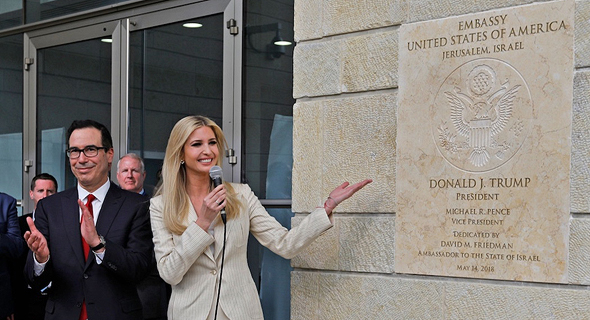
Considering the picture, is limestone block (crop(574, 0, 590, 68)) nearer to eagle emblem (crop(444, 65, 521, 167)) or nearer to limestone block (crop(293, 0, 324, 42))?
eagle emblem (crop(444, 65, 521, 167))

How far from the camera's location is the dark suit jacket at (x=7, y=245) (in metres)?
5.48

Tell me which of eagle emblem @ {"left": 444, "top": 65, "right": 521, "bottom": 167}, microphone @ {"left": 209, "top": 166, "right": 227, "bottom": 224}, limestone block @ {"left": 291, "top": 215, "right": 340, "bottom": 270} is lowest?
limestone block @ {"left": 291, "top": 215, "right": 340, "bottom": 270}

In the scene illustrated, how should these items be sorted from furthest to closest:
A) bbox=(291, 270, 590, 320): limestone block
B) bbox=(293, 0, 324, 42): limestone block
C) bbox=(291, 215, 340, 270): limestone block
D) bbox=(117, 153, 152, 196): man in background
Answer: bbox=(117, 153, 152, 196): man in background
bbox=(293, 0, 324, 42): limestone block
bbox=(291, 215, 340, 270): limestone block
bbox=(291, 270, 590, 320): limestone block

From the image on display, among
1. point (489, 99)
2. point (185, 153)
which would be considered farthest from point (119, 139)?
point (489, 99)

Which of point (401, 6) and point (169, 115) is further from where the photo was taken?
point (169, 115)

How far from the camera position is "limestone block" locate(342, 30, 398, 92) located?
4.91 m

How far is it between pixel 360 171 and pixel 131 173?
2571 mm

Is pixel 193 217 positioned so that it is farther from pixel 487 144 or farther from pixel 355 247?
pixel 487 144

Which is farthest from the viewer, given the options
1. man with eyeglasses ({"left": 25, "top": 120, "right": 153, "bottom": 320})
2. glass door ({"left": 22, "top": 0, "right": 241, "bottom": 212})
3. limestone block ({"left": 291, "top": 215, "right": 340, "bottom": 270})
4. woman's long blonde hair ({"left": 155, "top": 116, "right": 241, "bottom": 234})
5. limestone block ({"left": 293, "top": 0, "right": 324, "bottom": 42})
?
glass door ({"left": 22, "top": 0, "right": 241, "bottom": 212})

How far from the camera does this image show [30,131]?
851cm

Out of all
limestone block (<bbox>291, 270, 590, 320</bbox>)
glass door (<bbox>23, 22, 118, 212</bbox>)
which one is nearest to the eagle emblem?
limestone block (<bbox>291, 270, 590, 320</bbox>)

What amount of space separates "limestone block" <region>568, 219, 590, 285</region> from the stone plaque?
0.03 metres

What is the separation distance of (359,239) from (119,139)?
3260 millimetres

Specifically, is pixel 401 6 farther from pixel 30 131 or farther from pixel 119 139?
pixel 30 131
